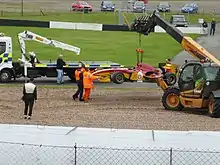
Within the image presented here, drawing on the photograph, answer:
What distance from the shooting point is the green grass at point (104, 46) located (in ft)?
120

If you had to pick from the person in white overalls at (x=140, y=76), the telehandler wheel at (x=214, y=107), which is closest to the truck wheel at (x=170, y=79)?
the person in white overalls at (x=140, y=76)

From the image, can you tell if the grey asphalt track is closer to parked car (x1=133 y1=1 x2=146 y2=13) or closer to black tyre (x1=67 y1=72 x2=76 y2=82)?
parked car (x1=133 y1=1 x2=146 y2=13)

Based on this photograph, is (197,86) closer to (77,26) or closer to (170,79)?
(170,79)

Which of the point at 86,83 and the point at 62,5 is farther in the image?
the point at 62,5

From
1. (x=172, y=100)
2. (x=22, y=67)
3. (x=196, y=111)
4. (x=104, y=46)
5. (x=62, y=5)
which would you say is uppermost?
(x=62, y=5)

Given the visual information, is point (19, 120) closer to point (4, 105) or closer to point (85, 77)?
point (4, 105)

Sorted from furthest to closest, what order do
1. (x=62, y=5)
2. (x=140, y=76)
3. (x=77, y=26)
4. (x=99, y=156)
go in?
(x=62, y=5) < (x=77, y=26) < (x=140, y=76) < (x=99, y=156)

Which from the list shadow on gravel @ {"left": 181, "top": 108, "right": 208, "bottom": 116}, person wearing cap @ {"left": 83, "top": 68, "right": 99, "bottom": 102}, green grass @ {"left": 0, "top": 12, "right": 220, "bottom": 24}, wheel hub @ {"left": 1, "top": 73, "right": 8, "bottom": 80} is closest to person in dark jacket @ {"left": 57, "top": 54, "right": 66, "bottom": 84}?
wheel hub @ {"left": 1, "top": 73, "right": 8, "bottom": 80}

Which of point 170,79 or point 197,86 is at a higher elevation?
point 197,86

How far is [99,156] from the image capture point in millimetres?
8297

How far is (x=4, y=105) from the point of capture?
829 inches

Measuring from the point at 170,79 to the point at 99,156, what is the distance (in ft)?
54.5

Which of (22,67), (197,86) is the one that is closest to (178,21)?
(22,67)

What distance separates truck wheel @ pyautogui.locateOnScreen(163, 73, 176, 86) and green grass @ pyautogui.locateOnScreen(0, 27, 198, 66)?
931 centimetres
